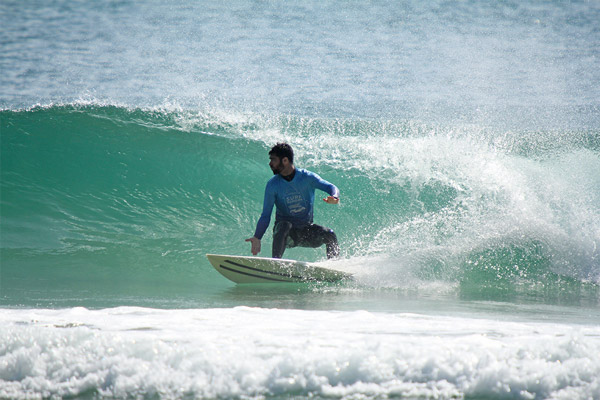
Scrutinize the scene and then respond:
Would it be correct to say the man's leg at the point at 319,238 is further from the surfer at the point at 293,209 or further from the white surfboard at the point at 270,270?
the white surfboard at the point at 270,270

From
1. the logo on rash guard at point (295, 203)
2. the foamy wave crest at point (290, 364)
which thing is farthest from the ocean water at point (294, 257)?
the logo on rash guard at point (295, 203)

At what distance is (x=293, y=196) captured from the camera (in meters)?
5.77

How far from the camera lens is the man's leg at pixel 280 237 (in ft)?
18.5

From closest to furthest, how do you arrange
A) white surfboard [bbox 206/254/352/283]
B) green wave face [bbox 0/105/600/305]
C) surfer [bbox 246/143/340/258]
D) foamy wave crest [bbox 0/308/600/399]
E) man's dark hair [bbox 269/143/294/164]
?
foamy wave crest [bbox 0/308/600/399]
white surfboard [bbox 206/254/352/283]
man's dark hair [bbox 269/143/294/164]
surfer [bbox 246/143/340/258]
green wave face [bbox 0/105/600/305]

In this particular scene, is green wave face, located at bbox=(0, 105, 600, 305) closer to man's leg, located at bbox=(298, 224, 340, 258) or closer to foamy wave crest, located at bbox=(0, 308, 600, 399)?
man's leg, located at bbox=(298, 224, 340, 258)

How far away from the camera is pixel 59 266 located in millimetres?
6371

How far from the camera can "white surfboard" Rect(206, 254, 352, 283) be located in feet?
17.9

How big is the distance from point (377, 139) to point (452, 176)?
6.08 ft

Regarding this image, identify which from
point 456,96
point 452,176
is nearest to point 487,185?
point 452,176

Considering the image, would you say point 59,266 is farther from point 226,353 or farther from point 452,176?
point 452,176

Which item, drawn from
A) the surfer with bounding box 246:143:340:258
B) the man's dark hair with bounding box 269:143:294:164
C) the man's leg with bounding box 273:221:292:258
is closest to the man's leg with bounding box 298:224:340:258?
the surfer with bounding box 246:143:340:258

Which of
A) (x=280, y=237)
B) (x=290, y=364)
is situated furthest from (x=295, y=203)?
(x=290, y=364)

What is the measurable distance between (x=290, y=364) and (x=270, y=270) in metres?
3.17

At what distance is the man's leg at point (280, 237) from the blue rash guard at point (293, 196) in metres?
0.10
